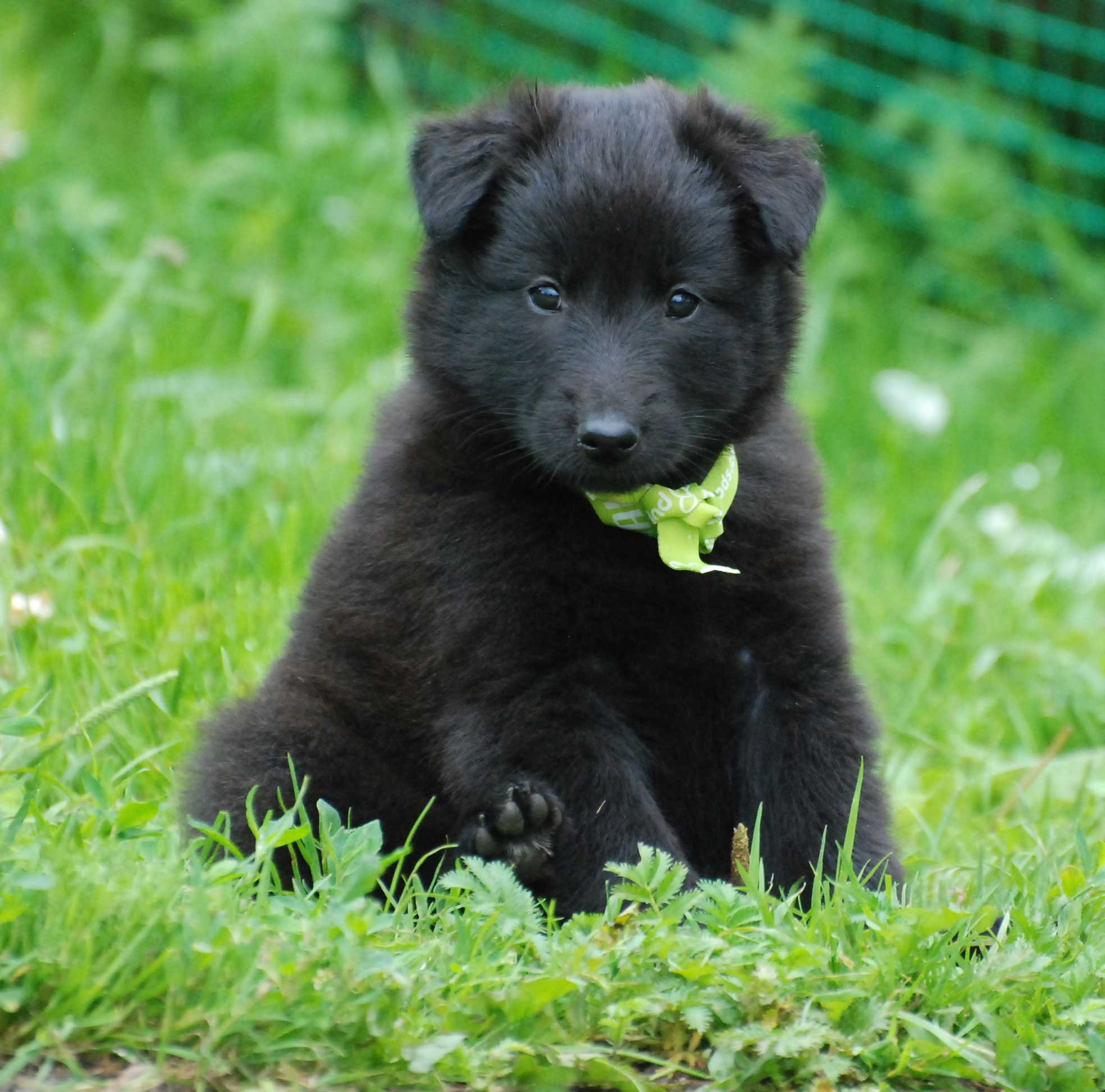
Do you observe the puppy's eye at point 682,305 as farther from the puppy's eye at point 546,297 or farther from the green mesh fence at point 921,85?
the green mesh fence at point 921,85

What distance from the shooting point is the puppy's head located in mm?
2605

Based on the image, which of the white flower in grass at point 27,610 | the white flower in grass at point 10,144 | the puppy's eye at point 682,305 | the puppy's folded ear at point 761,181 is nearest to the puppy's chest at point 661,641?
the puppy's eye at point 682,305

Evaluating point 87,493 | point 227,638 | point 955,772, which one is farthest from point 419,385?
point 955,772

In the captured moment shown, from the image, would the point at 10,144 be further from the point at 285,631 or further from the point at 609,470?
the point at 609,470

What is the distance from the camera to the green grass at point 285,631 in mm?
2004

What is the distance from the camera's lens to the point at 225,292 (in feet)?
17.8

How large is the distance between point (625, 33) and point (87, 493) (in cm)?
357

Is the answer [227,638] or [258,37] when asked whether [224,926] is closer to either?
[227,638]

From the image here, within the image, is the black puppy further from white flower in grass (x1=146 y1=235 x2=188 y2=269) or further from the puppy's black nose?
white flower in grass (x1=146 y1=235 x2=188 y2=269)

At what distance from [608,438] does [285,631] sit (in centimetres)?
128

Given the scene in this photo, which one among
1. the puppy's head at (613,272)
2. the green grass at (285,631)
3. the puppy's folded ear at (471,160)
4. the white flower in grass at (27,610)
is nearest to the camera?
the green grass at (285,631)

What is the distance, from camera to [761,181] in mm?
2717

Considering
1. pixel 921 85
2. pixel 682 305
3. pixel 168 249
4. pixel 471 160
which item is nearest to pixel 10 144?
pixel 168 249

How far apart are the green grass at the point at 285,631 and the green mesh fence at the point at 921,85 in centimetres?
12
